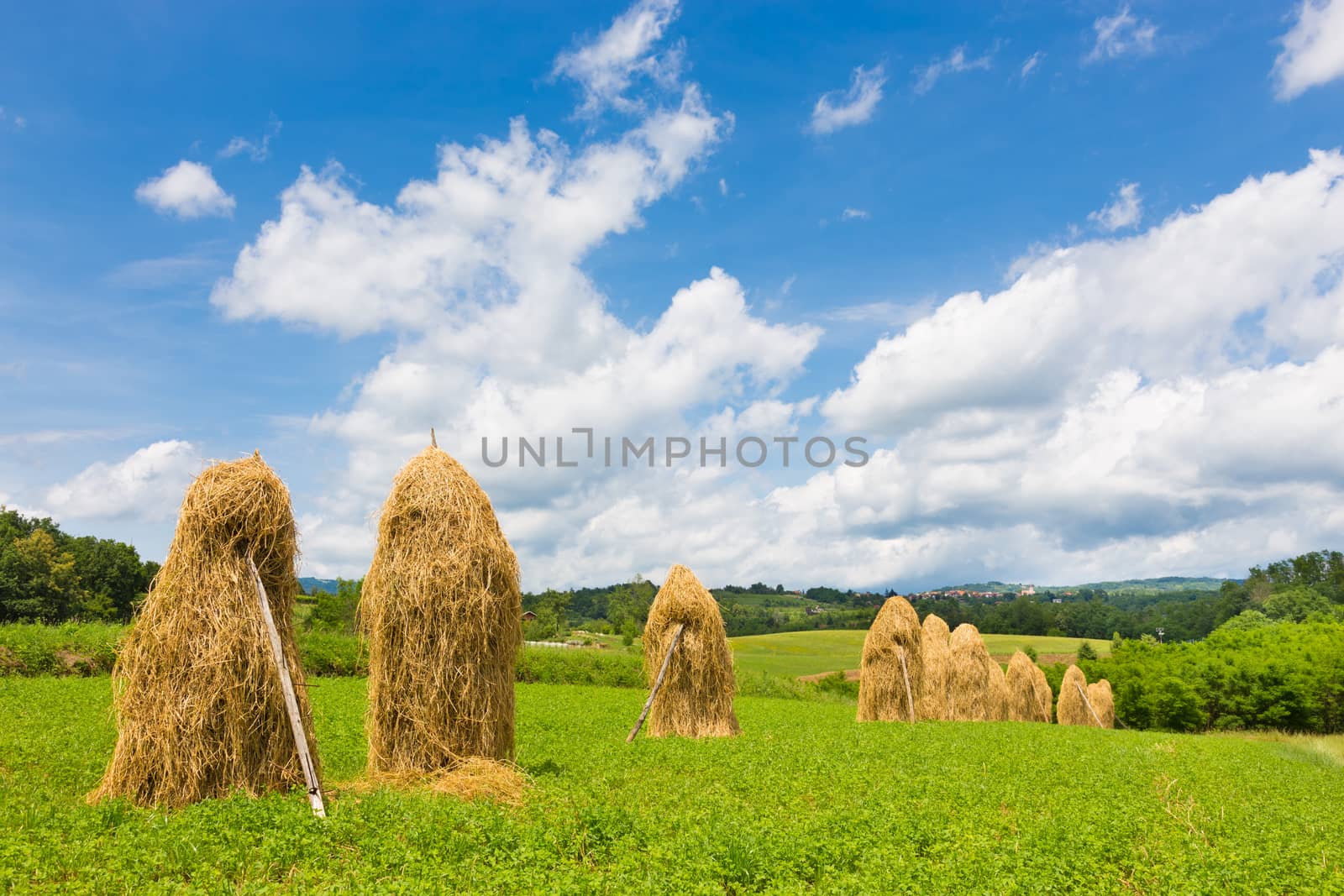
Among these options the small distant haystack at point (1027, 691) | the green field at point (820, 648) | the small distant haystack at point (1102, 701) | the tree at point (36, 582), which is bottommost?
the green field at point (820, 648)

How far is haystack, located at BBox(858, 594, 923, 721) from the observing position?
947 inches

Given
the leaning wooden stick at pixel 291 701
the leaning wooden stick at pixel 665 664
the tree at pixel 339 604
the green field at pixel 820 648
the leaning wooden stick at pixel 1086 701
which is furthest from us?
the green field at pixel 820 648

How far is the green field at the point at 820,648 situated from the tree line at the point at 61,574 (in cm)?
4913

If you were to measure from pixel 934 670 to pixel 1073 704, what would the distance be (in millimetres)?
12373

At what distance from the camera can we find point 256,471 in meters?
9.80

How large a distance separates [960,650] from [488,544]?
76.1 ft

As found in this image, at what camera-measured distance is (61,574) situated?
193 ft

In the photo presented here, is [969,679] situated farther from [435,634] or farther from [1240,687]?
[435,634]

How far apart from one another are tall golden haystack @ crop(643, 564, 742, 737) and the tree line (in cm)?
4621

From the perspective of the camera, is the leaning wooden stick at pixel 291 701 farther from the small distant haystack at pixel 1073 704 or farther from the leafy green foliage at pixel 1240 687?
the leafy green foliage at pixel 1240 687

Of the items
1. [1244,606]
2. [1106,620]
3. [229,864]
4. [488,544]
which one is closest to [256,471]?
[488,544]

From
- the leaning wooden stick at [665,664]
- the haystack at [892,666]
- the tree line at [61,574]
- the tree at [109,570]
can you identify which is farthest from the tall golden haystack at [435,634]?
the tree at [109,570]

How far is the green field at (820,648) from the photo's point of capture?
66.4 metres

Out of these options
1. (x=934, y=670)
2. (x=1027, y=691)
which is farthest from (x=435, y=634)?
(x=1027, y=691)
